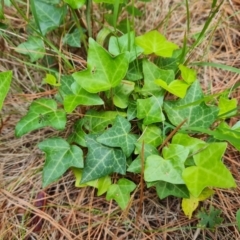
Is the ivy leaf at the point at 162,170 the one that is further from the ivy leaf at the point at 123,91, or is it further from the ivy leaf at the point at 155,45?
the ivy leaf at the point at 155,45

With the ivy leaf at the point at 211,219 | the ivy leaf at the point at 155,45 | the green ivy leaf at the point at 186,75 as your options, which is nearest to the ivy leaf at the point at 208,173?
the ivy leaf at the point at 211,219

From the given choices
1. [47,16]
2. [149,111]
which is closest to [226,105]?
[149,111]

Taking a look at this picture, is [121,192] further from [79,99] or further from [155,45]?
[155,45]

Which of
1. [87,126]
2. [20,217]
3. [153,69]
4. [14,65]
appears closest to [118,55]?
[153,69]

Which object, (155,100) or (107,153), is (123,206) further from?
(155,100)

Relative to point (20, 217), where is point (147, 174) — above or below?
above

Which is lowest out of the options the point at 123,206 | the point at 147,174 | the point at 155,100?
the point at 123,206
